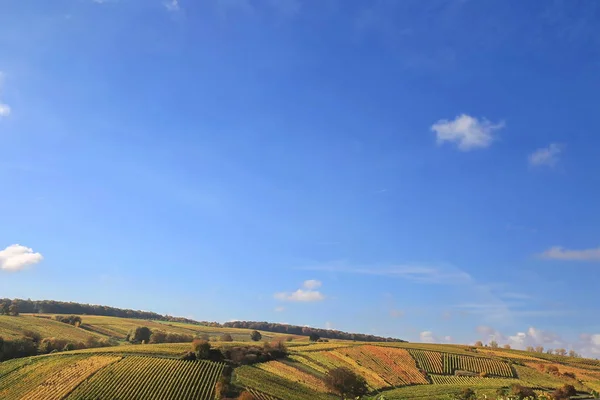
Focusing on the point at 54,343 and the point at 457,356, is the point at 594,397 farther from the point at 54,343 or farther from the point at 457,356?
the point at 54,343

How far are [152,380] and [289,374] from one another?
30.7 m

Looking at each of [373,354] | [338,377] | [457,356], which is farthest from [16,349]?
[457,356]

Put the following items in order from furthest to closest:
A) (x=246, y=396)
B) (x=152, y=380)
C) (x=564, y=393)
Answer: (x=564, y=393) → (x=152, y=380) → (x=246, y=396)

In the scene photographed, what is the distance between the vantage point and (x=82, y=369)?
301 feet

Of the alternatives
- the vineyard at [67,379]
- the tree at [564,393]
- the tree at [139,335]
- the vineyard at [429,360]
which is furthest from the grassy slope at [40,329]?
the tree at [564,393]

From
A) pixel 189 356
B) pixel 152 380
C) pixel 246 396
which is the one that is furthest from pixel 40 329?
pixel 246 396

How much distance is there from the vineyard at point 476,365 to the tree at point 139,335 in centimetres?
9686

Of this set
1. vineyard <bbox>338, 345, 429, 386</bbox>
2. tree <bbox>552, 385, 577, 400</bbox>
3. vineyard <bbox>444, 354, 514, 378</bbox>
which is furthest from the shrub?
tree <bbox>552, 385, 577, 400</bbox>

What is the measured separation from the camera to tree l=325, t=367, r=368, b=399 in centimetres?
9386

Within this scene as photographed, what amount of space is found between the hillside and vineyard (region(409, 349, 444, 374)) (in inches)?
10.7

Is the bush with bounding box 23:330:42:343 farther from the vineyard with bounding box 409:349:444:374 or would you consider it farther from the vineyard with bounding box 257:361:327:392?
the vineyard with bounding box 409:349:444:374

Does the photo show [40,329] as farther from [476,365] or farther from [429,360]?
[476,365]

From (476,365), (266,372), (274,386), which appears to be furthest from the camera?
(476,365)

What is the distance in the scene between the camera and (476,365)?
128125 millimetres
